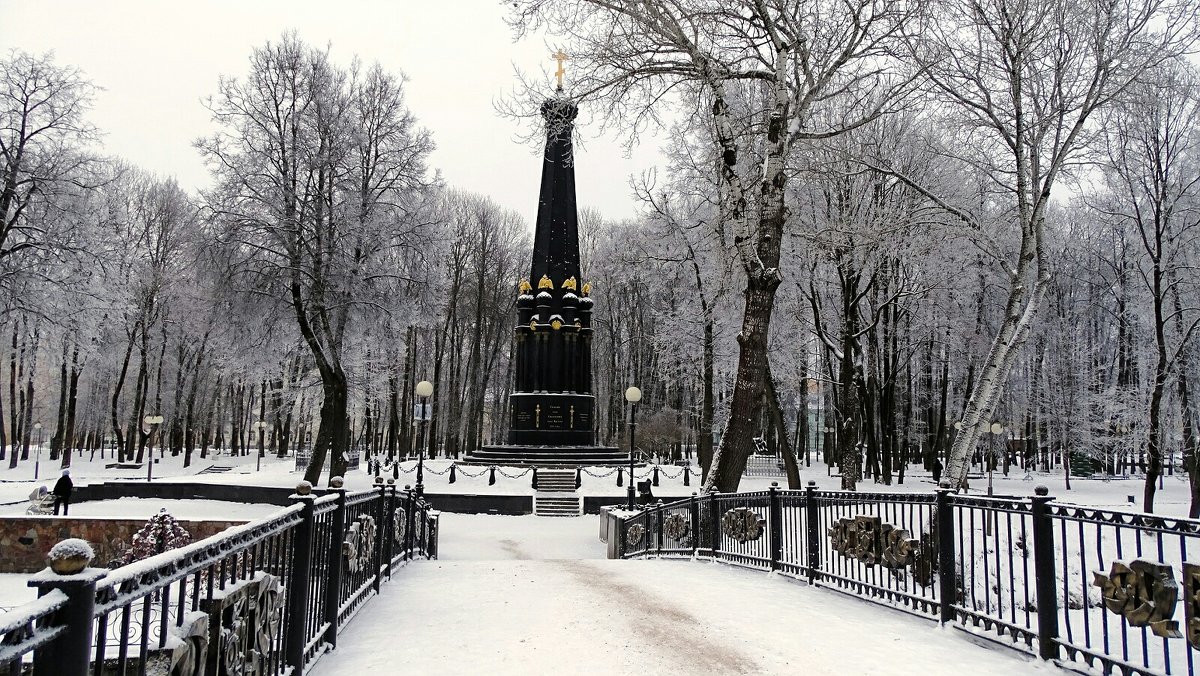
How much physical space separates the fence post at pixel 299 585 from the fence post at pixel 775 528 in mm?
5851

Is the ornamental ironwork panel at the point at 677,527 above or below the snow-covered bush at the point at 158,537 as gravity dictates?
above

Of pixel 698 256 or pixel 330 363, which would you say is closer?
pixel 330 363

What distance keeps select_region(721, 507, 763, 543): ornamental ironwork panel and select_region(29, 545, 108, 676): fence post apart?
8400mm

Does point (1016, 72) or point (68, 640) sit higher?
point (1016, 72)

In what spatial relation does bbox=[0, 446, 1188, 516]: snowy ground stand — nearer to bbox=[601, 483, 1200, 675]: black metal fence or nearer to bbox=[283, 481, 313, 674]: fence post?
bbox=[601, 483, 1200, 675]: black metal fence

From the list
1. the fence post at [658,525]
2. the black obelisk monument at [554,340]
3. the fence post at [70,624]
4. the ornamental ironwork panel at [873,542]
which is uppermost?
the black obelisk monument at [554,340]

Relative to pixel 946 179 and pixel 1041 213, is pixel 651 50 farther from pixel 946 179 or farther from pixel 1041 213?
pixel 946 179

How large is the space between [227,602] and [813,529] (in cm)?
668

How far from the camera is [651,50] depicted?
40.6ft

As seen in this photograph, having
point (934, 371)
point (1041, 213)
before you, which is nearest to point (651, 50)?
point (1041, 213)

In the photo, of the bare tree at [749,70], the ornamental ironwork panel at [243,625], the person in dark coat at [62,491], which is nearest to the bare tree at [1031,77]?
the bare tree at [749,70]

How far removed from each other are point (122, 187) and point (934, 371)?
39848 millimetres

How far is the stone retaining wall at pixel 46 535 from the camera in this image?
50.4 ft

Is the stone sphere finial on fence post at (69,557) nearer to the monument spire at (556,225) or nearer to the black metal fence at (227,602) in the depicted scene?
the black metal fence at (227,602)
